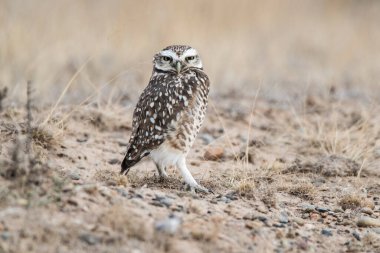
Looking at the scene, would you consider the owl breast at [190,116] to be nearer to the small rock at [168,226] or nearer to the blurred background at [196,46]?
the small rock at [168,226]

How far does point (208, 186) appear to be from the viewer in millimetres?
6289

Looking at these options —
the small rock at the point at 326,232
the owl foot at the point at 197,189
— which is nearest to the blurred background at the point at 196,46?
the owl foot at the point at 197,189

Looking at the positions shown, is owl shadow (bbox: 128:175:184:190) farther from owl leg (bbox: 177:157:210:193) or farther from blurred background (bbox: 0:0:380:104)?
blurred background (bbox: 0:0:380:104)

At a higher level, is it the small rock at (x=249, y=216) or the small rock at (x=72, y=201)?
the small rock at (x=72, y=201)

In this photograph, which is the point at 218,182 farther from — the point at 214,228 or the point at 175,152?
the point at 214,228

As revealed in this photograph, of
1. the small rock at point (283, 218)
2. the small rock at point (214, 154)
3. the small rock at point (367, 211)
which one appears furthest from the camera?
the small rock at point (214, 154)

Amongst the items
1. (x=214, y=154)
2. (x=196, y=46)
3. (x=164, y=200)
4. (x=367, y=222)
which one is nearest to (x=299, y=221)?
(x=367, y=222)

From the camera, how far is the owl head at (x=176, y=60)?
6352 mm

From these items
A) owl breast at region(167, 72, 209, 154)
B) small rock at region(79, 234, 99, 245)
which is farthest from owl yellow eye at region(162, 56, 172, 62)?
small rock at region(79, 234, 99, 245)

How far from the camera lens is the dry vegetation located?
464 centimetres

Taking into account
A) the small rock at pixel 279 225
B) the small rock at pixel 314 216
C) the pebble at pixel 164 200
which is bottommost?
the small rock at pixel 314 216

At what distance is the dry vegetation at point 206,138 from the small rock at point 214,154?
0.01 metres

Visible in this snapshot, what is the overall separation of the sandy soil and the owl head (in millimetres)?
675

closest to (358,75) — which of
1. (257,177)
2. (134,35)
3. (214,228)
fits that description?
(134,35)
